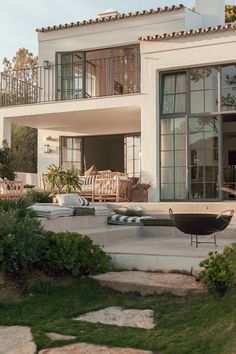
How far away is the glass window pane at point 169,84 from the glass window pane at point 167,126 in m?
0.72

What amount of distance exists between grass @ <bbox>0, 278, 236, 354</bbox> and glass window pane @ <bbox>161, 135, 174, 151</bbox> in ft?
22.3

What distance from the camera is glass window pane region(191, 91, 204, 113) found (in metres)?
12.1

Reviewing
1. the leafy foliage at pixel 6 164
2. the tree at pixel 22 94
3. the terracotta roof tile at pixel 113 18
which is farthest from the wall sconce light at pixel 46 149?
the terracotta roof tile at pixel 113 18

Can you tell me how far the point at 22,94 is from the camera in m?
15.8

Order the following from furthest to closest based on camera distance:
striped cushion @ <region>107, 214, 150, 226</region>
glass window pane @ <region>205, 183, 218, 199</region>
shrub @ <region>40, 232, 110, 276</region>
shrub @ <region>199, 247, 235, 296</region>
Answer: glass window pane @ <region>205, 183, 218, 199</region> < striped cushion @ <region>107, 214, 150, 226</region> < shrub @ <region>40, 232, 110, 276</region> < shrub @ <region>199, 247, 235, 296</region>

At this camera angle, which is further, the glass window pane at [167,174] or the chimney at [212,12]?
the chimney at [212,12]

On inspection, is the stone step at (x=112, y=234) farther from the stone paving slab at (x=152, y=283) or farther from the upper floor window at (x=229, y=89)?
the upper floor window at (x=229, y=89)

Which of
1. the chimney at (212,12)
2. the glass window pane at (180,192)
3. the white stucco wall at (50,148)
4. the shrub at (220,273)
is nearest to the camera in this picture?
the shrub at (220,273)

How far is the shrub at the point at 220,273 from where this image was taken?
507cm

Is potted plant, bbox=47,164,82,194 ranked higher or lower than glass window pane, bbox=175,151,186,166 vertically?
lower

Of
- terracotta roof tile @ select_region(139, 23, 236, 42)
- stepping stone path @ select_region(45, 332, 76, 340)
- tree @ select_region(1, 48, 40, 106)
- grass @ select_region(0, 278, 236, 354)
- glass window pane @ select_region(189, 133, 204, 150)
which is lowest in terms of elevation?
stepping stone path @ select_region(45, 332, 76, 340)

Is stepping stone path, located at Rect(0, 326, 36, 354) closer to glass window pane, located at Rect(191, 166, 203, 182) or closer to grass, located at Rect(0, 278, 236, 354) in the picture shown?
grass, located at Rect(0, 278, 236, 354)

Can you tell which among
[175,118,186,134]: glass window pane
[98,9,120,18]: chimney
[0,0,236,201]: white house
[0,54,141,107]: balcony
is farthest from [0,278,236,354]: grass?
[98,9,120,18]: chimney

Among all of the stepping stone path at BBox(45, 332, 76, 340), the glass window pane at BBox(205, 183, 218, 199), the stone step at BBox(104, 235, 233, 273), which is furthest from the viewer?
the glass window pane at BBox(205, 183, 218, 199)
